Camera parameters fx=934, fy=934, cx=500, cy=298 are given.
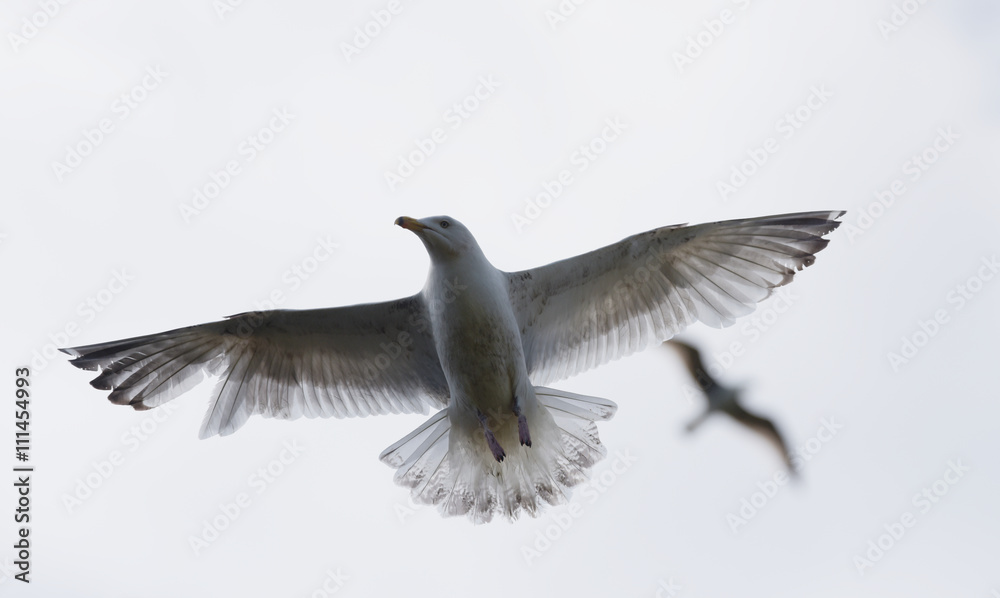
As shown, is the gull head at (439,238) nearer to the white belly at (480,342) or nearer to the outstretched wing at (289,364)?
the white belly at (480,342)

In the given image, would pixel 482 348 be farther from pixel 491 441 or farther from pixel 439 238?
pixel 439 238

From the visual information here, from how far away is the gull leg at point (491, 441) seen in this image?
626 centimetres

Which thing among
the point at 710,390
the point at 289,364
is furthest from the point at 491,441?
the point at 710,390

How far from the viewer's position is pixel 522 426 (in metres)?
6.28

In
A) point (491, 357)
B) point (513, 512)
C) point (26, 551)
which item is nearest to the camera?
point (491, 357)

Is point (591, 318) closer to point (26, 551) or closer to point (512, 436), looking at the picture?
point (512, 436)

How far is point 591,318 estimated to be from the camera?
6.86m

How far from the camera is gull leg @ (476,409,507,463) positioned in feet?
20.5

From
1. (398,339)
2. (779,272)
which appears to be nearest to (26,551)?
(398,339)

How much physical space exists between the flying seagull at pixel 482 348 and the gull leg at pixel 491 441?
1 cm

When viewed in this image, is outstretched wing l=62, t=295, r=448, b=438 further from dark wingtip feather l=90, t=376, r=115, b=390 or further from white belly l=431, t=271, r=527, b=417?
white belly l=431, t=271, r=527, b=417

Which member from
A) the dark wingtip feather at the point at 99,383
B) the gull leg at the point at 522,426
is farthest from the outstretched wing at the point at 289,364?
the gull leg at the point at 522,426

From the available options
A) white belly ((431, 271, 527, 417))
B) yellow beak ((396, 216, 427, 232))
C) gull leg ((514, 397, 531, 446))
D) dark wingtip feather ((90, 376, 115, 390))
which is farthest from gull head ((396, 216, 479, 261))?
dark wingtip feather ((90, 376, 115, 390))

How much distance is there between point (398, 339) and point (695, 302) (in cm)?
217
